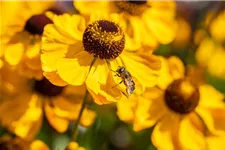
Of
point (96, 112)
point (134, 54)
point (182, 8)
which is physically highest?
point (134, 54)

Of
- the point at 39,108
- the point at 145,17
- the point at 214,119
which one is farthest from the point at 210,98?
the point at 39,108

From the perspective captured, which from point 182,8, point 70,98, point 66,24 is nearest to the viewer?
point 66,24

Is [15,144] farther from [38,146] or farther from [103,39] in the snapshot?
[103,39]

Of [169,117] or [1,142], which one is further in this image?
[169,117]

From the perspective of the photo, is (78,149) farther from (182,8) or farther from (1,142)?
(182,8)

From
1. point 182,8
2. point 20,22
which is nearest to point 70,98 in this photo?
point 20,22

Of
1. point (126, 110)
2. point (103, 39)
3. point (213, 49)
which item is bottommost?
point (213, 49)

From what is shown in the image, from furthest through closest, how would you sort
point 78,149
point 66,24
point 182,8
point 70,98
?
point 182,8 < point 70,98 < point 66,24 < point 78,149

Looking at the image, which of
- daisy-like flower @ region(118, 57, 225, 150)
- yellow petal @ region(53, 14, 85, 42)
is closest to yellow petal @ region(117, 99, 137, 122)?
daisy-like flower @ region(118, 57, 225, 150)
